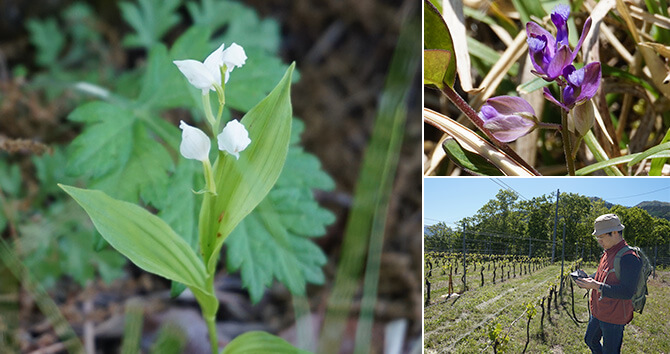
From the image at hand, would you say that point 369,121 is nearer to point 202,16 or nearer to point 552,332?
point 202,16

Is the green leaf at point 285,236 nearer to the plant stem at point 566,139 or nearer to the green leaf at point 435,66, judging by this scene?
the green leaf at point 435,66

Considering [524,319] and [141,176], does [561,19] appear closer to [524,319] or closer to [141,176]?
[524,319]

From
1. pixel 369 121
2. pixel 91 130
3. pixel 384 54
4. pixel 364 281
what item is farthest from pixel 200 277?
pixel 384 54

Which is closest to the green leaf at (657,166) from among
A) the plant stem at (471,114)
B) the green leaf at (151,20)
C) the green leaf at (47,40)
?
Answer: the plant stem at (471,114)

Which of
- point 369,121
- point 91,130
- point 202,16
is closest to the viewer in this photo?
point 91,130

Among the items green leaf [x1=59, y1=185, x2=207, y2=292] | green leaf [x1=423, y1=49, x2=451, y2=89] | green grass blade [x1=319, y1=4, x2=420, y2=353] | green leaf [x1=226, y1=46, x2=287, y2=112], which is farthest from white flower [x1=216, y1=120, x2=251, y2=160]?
green grass blade [x1=319, y1=4, x2=420, y2=353]

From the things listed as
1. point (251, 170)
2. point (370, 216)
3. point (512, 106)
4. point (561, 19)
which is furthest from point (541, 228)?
point (370, 216)
